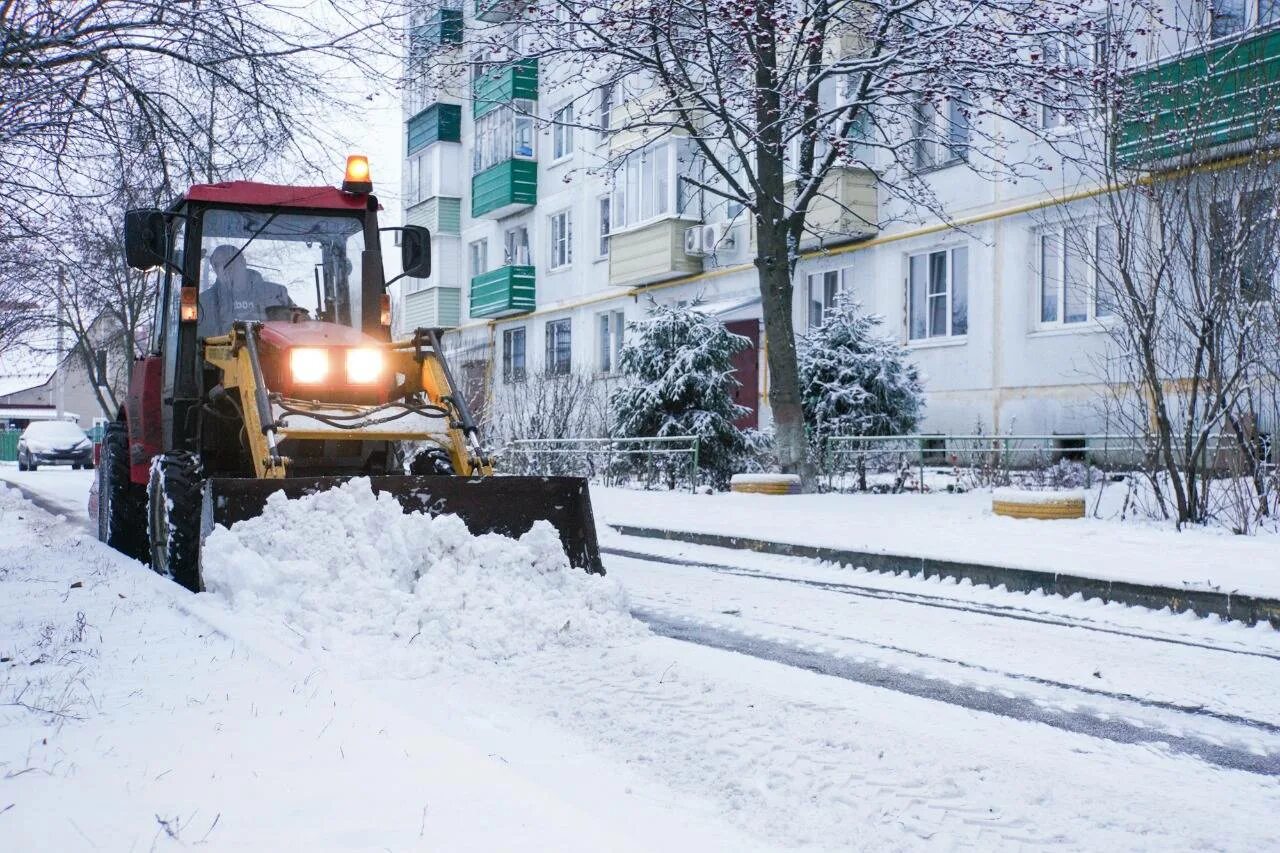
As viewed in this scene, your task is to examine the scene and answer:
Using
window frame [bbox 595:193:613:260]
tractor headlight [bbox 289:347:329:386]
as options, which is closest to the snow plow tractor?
tractor headlight [bbox 289:347:329:386]

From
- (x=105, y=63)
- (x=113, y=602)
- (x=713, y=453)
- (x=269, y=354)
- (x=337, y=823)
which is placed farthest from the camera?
(x=713, y=453)

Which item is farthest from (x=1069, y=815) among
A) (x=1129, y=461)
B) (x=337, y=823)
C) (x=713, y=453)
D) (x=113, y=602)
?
(x=713, y=453)

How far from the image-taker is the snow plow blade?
6.84 m

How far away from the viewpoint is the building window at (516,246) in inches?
1368

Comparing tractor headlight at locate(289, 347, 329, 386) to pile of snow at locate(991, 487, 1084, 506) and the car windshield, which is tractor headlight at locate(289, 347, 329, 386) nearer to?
pile of snow at locate(991, 487, 1084, 506)

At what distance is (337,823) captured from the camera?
328cm

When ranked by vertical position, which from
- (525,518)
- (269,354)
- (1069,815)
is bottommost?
(1069,815)

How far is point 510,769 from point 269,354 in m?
4.76

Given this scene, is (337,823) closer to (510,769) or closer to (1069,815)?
(510,769)

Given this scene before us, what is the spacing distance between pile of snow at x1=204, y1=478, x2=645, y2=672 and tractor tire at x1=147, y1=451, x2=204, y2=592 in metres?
0.85

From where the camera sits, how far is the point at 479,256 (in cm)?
3741

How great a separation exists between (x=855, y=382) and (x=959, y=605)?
1053cm

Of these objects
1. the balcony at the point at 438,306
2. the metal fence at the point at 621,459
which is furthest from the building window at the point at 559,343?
the metal fence at the point at 621,459

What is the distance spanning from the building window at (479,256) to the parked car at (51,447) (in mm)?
12809
